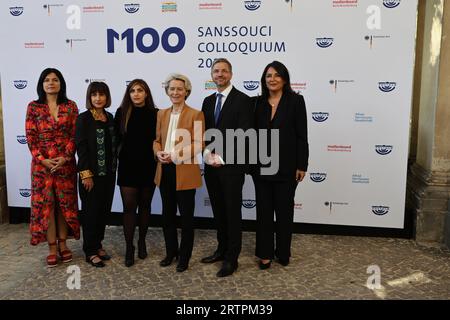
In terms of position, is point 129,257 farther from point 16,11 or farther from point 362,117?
point 16,11

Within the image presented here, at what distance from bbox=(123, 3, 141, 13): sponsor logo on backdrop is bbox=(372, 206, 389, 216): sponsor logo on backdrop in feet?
11.6

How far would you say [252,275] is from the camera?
153 inches

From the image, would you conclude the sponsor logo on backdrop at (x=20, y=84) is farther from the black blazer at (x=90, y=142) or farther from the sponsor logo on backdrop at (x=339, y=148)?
the sponsor logo on backdrop at (x=339, y=148)

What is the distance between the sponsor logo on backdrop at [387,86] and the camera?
467 centimetres

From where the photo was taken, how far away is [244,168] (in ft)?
12.5

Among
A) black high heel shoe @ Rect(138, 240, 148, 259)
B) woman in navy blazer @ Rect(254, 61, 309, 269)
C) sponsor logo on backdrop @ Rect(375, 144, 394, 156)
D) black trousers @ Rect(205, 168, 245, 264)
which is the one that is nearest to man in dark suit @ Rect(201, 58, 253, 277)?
black trousers @ Rect(205, 168, 245, 264)

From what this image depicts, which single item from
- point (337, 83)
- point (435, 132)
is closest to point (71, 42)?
point (337, 83)

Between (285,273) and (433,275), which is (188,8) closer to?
(285,273)

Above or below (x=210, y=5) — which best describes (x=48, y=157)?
below

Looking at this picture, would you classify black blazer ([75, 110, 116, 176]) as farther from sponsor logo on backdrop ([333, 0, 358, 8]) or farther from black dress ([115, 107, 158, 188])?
sponsor logo on backdrop ([333, 0, 358, 8])

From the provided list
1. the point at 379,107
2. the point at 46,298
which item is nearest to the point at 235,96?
the point at 379,107

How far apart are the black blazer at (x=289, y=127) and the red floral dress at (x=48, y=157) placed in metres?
1.76

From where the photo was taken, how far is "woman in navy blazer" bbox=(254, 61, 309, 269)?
3.85m

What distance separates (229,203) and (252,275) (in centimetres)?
68
